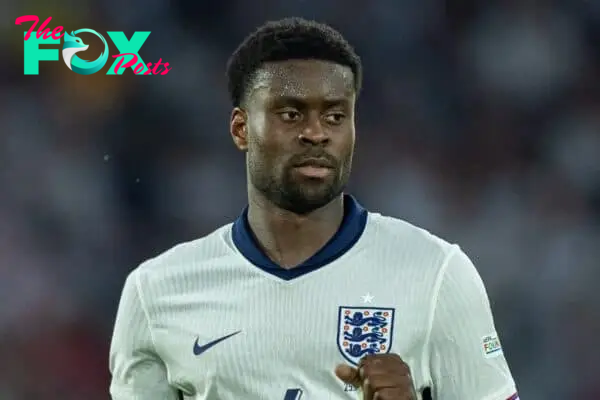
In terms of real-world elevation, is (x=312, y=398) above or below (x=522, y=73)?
below

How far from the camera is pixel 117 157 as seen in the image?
5152 millimetres

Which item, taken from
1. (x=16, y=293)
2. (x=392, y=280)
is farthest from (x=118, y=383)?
(x=16, y=293)

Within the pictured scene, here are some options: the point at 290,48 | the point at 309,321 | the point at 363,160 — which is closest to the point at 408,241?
the point at 309,321

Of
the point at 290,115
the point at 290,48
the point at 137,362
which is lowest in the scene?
the point at 137,362

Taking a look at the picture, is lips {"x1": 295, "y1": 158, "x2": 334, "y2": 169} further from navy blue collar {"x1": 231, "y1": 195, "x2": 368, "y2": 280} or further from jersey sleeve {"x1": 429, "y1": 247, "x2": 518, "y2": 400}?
jersey sleeve {"x1": 429, "y1": 247, "x2": 518, "y2": 400}

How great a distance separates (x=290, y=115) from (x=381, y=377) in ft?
2.07

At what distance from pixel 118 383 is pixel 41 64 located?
2875 millimetres

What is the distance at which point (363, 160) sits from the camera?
525 cm

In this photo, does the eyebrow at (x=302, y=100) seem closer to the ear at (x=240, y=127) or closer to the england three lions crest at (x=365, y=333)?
the ear at (x=240, y=127)

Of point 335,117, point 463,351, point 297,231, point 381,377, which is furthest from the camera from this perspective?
point 297,231

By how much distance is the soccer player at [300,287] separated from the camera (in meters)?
2.43

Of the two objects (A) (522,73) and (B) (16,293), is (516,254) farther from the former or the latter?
(B) (16,293)

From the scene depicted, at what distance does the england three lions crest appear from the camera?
7.97ft

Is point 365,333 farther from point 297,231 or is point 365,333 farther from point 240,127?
point 240,127
